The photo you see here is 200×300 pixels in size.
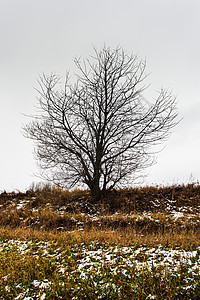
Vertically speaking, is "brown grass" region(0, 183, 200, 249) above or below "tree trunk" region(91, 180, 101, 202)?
below

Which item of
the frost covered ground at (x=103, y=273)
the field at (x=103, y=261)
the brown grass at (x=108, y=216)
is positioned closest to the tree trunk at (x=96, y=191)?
the brown grass at (x=108, y=216)

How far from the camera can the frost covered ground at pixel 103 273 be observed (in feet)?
11.0

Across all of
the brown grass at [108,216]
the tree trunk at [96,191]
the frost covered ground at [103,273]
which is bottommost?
the frost covered ground at [103,273]

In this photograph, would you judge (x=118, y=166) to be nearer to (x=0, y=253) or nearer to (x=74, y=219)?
(x=74, y=219)

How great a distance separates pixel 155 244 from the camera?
504 cm

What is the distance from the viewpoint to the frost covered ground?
3.36 metres

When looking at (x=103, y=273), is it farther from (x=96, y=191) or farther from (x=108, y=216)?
(x=96, y=191)

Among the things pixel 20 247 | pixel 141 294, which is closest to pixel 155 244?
pixel 141 294

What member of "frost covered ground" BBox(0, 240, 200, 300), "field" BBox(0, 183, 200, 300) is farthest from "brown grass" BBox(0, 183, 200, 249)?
"frost covered ground" BBox(0, 240, 200, 300)

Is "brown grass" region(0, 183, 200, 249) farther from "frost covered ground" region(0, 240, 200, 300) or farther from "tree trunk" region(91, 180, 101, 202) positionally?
"frost covered ground" region(0, 240, 200, 300)

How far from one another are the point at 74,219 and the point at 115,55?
28.8 feet

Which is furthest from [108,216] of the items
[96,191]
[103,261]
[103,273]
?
[103,273]

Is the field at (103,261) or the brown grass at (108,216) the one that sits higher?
the brown grass at (108,216)

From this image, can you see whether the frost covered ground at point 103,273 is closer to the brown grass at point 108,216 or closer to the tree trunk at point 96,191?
the brown grass at point 108,216
